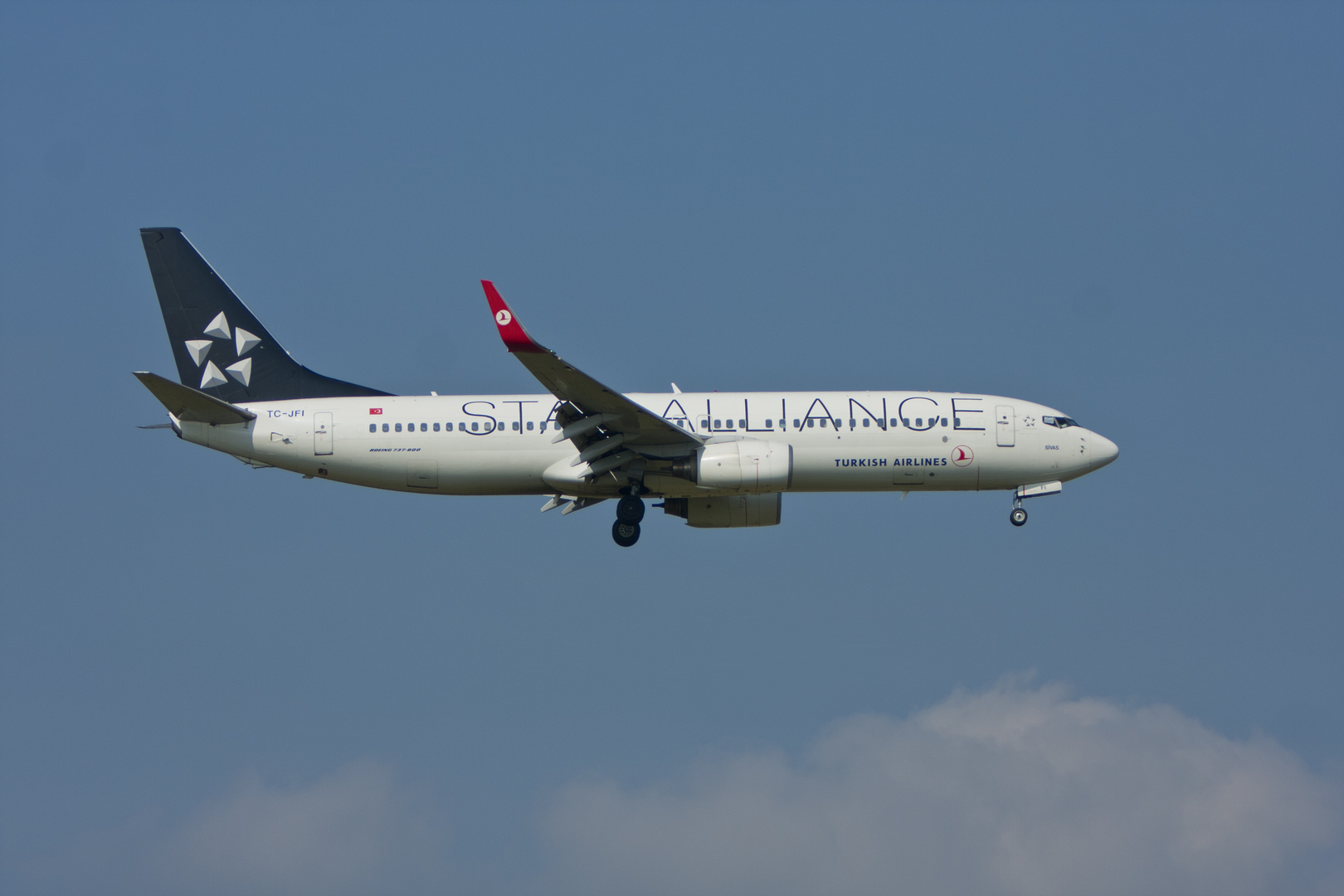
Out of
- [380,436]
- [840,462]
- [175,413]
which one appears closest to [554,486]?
[380,436]

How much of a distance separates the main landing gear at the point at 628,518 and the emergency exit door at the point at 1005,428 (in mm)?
11541

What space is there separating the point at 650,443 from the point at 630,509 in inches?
101

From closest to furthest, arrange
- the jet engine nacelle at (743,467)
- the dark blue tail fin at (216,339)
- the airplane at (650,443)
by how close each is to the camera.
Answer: the jet engine nacelle at (743,467) < the airplane at (650,443) < the dark blue tail fin at (216,339)

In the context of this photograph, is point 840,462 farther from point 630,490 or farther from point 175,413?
point 175,413

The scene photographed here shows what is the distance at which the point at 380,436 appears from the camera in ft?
145

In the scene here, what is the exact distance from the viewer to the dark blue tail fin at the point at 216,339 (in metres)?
46.7

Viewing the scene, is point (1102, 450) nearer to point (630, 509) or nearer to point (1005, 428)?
point (1005, 428)

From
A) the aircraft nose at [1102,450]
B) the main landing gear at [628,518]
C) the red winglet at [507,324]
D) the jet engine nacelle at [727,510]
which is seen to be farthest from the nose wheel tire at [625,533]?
the aircraft nose at [1102,450]

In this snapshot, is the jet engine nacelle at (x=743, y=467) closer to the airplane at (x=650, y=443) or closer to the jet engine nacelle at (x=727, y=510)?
the airplane at (x=650, y=443)

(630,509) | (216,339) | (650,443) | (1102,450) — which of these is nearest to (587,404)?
(650,443)

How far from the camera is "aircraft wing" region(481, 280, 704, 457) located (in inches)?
1512

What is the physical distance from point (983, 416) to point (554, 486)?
13798mm

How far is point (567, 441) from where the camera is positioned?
44312 millimetres

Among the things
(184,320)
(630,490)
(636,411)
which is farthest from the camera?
(184,320)
